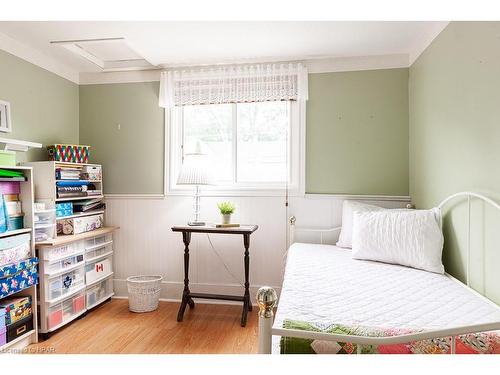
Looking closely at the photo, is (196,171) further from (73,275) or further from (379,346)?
(379,346)

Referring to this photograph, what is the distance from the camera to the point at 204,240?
326cm

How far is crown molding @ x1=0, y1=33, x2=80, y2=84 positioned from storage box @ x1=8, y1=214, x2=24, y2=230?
1.32 m

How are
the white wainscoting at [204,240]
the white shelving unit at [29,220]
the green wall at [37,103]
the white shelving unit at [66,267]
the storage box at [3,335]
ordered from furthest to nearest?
the white wainscoting at [204,240] → the green wall at [37,103] → the white shelving unit at [66,267] → the white shelving unit at [29,220] → the storage box at [3,335]

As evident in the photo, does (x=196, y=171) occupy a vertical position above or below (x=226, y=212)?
above

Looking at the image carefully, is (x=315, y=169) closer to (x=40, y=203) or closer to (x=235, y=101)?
(x=235, y=101)

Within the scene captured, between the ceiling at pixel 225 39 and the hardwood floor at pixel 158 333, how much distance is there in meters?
2.27

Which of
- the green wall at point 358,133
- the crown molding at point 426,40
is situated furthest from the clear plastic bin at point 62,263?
the crown molding at point 426,40

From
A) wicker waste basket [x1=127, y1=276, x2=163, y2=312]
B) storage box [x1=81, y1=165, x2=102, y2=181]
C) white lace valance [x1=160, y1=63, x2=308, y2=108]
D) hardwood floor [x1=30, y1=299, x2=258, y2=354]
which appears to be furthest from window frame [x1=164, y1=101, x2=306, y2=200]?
hardwood floor [x1=30, y1=299, x2=258, y2=354]

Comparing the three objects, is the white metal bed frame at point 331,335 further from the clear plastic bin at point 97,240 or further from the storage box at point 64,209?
the clear plastic bin at point 97,240

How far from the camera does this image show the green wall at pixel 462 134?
1696mm

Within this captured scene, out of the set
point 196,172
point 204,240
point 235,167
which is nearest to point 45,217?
point 196,172

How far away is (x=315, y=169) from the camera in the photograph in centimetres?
309

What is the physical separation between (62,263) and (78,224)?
0.37 meters

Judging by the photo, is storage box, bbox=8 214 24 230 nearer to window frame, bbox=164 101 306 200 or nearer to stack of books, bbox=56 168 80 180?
stack of books, bbox=56 168 80 180
